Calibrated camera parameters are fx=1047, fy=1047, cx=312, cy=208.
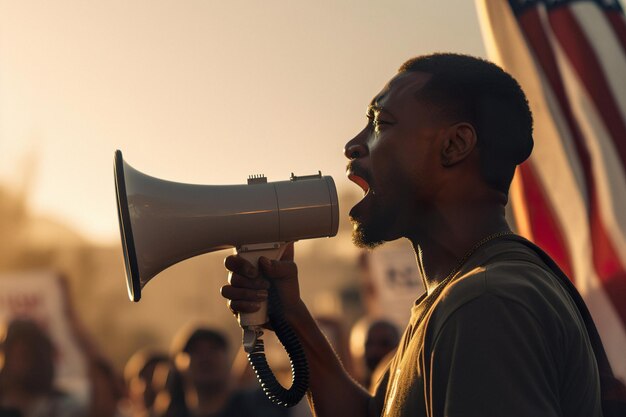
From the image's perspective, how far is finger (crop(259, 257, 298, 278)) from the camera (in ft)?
9.73

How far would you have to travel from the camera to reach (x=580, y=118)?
544 cm

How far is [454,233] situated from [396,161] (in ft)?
0.73

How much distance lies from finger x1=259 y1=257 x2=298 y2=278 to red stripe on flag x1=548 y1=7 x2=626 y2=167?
9.24 ft

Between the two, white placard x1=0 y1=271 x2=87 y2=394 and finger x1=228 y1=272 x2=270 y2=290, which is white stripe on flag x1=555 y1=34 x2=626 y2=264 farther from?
white placard x1=0 y1=271 x2=87 y2=394

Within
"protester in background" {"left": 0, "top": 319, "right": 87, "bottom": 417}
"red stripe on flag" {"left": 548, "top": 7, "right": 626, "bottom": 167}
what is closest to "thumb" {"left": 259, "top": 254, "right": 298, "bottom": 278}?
"red stripe on flag" {"left": 548, "top": 7, "right": 626, "bottom": 167}

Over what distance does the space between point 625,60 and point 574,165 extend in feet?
1.99

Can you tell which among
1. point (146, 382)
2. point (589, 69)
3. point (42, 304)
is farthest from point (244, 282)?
point (42, 304)

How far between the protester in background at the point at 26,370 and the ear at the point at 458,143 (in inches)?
166

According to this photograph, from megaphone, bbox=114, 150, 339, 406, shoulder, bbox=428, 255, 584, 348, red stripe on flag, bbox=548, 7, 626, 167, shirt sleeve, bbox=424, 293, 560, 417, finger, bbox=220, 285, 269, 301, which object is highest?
red stripe on flag, bbox=548, 7, 626, 167

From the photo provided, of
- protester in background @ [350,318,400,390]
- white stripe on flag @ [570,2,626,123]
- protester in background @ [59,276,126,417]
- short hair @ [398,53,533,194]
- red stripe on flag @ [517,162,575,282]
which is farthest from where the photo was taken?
protester in background @ [59,276,126,417]

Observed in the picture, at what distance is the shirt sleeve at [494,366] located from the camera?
1.92 m

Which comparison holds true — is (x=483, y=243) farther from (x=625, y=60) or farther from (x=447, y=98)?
(x=625, y=60)

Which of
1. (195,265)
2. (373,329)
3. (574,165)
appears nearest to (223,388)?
(373,329)

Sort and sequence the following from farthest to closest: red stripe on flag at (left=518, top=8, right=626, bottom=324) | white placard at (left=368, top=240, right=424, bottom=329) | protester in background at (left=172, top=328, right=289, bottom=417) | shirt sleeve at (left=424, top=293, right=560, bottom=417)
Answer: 1. white placard at (left=368, top=240, right=424, bottom=329)
2. protester in background at (left=172, top=328, right=289, bottom=417)
3. red stripe on flag at (left=518, top=8, right=626, bottom=324)
4. shirt sleeve at (left=424, top=293, right=560, bottom=417)
